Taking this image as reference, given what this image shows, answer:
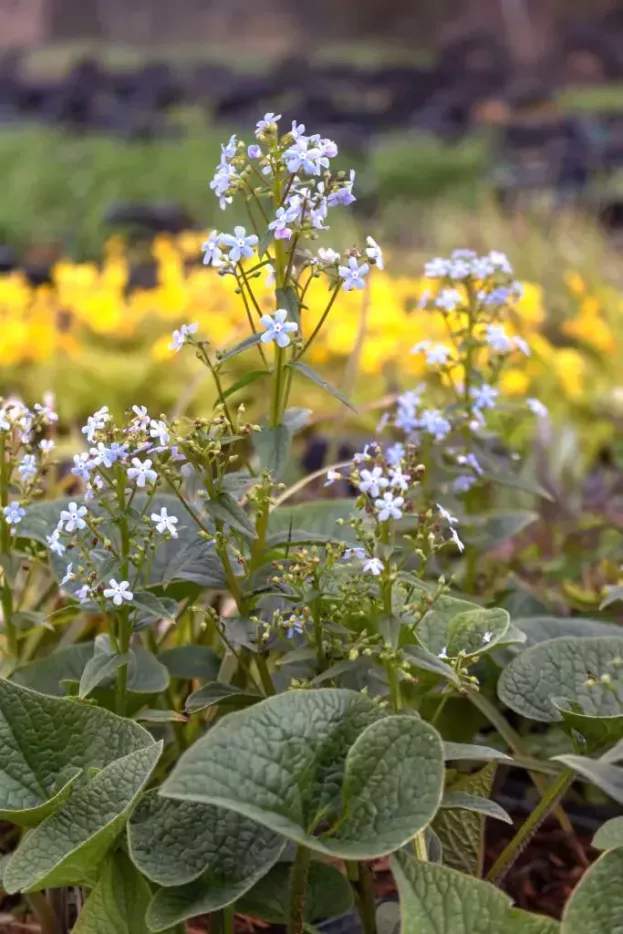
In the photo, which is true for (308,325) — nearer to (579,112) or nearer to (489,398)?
(489,398)

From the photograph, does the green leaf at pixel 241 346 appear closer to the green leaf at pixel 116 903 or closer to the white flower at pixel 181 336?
the white flower at pixel 181 336

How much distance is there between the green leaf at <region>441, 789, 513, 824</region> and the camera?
2.54 ft

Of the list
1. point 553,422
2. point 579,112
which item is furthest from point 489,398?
point 579,112

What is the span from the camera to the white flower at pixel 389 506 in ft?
2.48

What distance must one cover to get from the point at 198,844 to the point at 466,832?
25 centimetres

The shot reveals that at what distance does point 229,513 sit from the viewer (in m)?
0.81

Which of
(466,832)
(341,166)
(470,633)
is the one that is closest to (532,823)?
(466,832)

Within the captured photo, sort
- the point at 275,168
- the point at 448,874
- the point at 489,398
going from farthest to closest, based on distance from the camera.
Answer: the point at 489,398
the point at 275,168
the point at 448,874

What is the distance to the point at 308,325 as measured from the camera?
104 inches

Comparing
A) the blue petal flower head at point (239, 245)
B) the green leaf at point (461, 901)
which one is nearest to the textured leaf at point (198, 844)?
the green leaf at point (461, 901)

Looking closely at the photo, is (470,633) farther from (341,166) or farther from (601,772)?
(341,166)

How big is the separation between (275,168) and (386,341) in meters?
1.70

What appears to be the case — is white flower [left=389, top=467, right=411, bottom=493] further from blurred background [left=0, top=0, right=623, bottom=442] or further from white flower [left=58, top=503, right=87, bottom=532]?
blurred background [left=0, top=0, right=623, bottom=442]

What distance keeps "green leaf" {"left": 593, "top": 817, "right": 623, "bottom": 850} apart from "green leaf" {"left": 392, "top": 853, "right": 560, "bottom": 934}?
0.06 m
